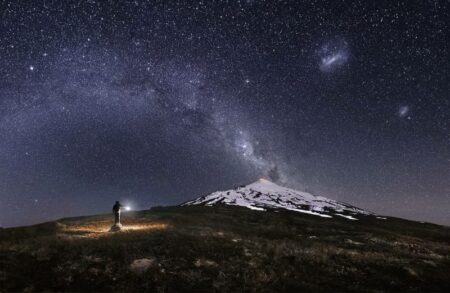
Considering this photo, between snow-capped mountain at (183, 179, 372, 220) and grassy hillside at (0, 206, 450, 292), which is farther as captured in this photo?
snow-capped mountain at (183, 179, 372, 220)

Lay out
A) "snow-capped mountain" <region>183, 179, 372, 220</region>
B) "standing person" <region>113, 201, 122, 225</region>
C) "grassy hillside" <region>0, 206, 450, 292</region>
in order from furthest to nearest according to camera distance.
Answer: "snow-capped mountain" <region>183, 179, 372, 220</region>
"standing person" <region>113, 201, 122, 225</region>
"grassy hillside" <region>0, 206, 450, 292</region>

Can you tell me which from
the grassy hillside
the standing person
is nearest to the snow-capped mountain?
the standing person

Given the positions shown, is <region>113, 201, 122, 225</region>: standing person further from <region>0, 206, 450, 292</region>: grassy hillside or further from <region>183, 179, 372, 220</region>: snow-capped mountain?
<region>183, 179, 372, 220</region>: snow-capped mountain

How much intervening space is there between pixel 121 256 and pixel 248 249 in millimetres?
10935

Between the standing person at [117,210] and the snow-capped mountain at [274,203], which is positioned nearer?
the standing person at [117,210]

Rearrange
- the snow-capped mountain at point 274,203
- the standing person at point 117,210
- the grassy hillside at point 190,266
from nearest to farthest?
the grassy hillside at point 190,266
the standing person at point 117,210
the snow-capped mountain at point 274,203

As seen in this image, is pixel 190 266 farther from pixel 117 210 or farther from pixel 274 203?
pixel 274 203

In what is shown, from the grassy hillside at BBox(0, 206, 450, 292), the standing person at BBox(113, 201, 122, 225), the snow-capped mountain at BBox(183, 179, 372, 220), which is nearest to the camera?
the grassy hillside at BBox(0, 206, 450, 292)

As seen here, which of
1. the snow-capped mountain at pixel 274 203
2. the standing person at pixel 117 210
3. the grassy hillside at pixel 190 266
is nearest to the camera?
the grassy hillside at pixel 190 266

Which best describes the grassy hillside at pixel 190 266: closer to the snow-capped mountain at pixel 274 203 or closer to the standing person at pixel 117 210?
the standing person at pixel 117 210

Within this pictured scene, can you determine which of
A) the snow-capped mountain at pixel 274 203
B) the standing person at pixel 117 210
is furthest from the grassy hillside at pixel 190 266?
the snow-capped mountain at pixel 274 203

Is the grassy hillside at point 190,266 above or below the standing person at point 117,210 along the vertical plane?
below

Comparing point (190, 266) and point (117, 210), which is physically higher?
point (117, 210)

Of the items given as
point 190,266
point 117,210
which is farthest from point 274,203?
point 190,266
